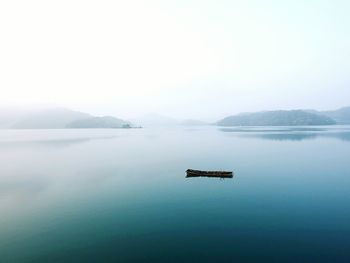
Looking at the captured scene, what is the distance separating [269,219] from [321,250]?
8144 mm

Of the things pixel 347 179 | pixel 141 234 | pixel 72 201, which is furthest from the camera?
pixel 347 179

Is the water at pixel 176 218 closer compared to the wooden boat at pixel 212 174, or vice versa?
A: the water at pixel 176 218

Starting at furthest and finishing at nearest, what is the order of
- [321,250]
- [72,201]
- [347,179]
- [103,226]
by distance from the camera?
1. [347,179]
2. [72,201]
3. [103,226]
4. [321,250]

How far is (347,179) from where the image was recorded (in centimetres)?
5438

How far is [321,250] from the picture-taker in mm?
25188

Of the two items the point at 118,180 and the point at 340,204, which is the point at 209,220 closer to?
the point at 340,204

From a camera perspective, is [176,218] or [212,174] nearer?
[176,218]

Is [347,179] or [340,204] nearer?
[340,204]

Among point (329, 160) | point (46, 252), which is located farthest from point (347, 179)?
point (46, 252)

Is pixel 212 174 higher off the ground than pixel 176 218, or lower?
higher

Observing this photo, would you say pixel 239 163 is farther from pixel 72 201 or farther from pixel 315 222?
pixel 72 201

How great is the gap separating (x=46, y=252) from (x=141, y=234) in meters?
9.45

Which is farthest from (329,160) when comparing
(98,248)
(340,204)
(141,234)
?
(98,248)

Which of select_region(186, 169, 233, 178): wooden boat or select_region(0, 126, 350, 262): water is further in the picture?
select_region(186, 169, 233, 178): wooden boat
